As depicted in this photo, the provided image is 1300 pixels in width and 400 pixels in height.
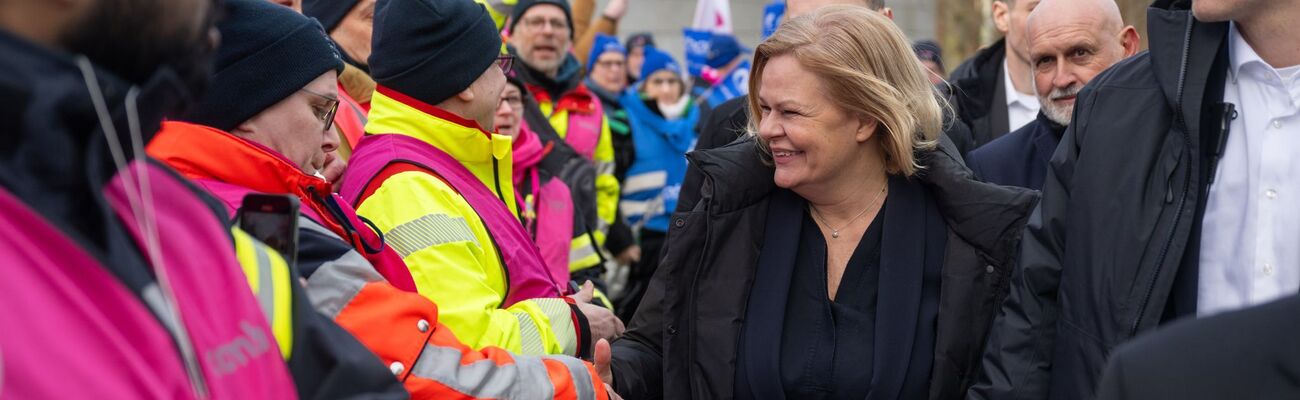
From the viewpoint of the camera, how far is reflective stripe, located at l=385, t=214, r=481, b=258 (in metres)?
3.04

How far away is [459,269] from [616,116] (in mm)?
5214

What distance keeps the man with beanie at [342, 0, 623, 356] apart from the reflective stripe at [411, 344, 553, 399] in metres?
0.17

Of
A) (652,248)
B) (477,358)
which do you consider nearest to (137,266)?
(477,358)

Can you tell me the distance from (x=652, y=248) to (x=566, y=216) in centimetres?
220

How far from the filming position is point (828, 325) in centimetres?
337

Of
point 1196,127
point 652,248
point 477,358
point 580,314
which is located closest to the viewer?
point 477,358

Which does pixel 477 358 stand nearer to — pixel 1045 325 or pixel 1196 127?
pixel 1045 325

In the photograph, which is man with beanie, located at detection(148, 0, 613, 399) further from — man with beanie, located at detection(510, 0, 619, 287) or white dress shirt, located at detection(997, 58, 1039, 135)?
man with beanie, located at detection(510, 0, 619, 287)

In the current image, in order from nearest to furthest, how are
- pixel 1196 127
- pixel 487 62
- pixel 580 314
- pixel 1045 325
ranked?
pixel 1196 127 < pixel 1045 325 < pixel 580 314 < pixel 487 62

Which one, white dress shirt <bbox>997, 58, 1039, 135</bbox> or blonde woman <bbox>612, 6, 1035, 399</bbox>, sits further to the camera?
white dress shirt <bbox>997, 58, 1039, 135</bbox>

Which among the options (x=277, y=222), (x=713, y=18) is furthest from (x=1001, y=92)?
(x=713, y=18)

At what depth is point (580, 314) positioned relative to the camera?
3369 mm

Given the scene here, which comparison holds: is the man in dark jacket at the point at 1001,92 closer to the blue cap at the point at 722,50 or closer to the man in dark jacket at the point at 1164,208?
the man in dark jacket at the point at 1164,208

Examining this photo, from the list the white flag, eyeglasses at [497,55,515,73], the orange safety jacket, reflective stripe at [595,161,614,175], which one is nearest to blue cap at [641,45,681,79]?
the white flag
